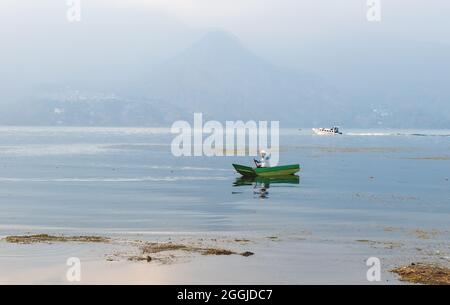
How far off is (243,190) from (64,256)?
36207 mm

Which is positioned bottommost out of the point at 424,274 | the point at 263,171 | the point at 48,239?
the point at 424,274

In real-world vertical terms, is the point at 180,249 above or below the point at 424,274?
above

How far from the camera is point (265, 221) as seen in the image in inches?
1710

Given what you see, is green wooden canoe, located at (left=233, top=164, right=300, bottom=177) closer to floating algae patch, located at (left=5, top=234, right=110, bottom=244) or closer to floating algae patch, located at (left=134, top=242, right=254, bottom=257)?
floating algae patch, located at (left=5, top=234, right=110, bottom=244)

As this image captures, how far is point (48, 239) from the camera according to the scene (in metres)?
34.8

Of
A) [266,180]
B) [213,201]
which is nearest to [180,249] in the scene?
[213,201]

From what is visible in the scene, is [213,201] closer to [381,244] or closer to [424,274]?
[381,244]

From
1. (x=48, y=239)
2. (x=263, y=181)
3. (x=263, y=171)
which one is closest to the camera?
(x=48, y=239)

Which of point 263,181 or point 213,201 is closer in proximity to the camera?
point 213,201

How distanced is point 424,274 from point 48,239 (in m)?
19.3

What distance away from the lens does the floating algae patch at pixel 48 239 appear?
3422 cm

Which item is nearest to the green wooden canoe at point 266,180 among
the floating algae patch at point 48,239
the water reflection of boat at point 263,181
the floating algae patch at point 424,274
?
the water reflection of boat at point 263,181

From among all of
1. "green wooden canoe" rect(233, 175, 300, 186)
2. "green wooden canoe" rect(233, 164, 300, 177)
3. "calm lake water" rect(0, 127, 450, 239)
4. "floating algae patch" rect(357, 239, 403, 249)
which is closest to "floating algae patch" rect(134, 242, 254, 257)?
"calm lake water" rect(0, 127, 450, 239)
